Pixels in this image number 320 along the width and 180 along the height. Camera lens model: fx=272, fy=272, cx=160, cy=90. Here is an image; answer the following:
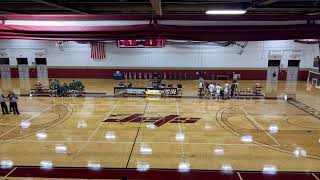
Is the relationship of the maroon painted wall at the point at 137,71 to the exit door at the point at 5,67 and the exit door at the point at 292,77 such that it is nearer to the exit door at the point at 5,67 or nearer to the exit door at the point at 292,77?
the exit door at the point at 5,67

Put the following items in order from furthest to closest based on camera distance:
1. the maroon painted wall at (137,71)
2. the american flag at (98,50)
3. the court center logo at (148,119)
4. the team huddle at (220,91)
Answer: the maroon painted wall at (137,71) < the american flag at (98,50) < the team huddle at (220,91) < the court center logo at (148,119)

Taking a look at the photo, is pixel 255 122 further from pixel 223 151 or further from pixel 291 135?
pixel 223 151

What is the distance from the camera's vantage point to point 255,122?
15578mm

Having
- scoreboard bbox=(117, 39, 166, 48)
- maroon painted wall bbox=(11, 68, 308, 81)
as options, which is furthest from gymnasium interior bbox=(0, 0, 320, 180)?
maroon painted wall bbox=(11, 68, 308, 81)

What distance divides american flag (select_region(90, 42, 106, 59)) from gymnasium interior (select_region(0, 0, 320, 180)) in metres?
4.56

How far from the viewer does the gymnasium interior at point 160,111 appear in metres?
7.95

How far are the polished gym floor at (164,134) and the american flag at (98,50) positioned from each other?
10.0 metres

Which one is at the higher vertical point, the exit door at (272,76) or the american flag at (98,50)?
the american flag at (98,50)

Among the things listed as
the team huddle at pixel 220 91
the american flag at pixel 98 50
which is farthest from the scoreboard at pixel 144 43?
the american flag at pixel 98 50

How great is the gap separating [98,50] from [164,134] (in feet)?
63.5

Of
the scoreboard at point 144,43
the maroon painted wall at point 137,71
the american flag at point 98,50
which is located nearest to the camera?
the scoreboard at point 144,43

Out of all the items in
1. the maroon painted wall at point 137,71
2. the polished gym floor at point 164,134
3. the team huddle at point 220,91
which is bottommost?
the polished gym floor at point 164,134

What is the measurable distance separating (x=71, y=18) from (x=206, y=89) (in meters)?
15.8

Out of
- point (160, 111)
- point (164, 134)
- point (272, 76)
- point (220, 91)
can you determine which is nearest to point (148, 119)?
point (160, 111)
